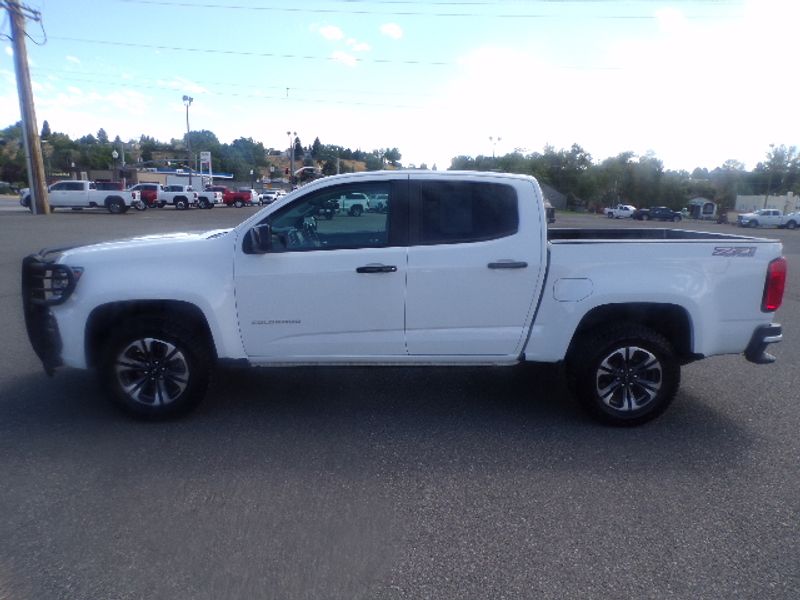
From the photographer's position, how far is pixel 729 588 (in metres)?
3.10

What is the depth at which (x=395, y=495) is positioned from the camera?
3990 mm

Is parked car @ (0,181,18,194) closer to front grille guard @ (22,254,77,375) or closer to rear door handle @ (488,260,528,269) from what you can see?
front grille guard @ (22,254,77,375)

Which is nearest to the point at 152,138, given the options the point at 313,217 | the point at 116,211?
the point at 116,211

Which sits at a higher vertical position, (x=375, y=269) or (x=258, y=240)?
(x=258, y=240)

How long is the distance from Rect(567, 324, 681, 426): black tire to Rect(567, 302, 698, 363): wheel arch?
0.24 ft

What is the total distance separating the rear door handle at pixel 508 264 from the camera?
494cm

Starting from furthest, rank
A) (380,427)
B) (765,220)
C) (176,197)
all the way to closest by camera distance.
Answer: (765,220) < (176,197) < (380,427)

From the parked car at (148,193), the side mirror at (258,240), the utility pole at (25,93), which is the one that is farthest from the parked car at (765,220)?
the side mirror at (258,240)

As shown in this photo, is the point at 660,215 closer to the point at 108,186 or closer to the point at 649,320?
the point at 108,186

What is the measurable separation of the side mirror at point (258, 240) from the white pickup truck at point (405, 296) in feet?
0.04

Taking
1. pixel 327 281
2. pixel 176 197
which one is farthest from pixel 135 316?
pixel 176 197

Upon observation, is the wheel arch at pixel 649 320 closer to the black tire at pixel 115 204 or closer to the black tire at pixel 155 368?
the black tire at pixel 155 368

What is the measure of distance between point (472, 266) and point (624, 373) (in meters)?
1.49

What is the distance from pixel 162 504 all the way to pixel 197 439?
3.30 feet
